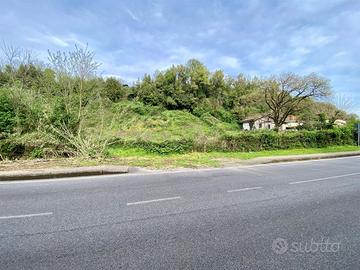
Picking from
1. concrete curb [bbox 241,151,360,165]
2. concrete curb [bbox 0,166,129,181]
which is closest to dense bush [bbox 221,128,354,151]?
concrete curb [bbox 241,151,360,165]

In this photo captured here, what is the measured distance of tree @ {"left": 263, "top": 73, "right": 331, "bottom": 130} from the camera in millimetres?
31875

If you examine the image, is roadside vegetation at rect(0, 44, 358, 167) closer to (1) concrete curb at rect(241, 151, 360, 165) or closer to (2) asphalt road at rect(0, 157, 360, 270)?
(1) concrete curb at rect(241, 151, 360, 165)

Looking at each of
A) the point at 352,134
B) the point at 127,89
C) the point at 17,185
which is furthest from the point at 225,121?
the point at 17,185

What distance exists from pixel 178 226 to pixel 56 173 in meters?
6.37

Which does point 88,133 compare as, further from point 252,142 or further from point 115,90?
point 115,90

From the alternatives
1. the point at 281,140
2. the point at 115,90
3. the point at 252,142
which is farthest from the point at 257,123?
the point at 252,142

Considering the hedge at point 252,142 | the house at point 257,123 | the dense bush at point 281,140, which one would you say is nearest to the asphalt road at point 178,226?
the hedge at point 252,142

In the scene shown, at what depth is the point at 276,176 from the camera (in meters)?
8.77

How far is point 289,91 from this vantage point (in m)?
34.6

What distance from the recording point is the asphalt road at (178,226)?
9.72 ft

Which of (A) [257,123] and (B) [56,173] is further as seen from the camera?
(A) [257,123]

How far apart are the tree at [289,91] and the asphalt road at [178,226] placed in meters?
30.0

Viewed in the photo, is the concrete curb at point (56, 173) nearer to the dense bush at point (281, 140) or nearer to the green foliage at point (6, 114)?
the green foliage at point (6, 114)

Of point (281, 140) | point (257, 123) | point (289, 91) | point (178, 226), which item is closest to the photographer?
Answer: point (178, 226)
